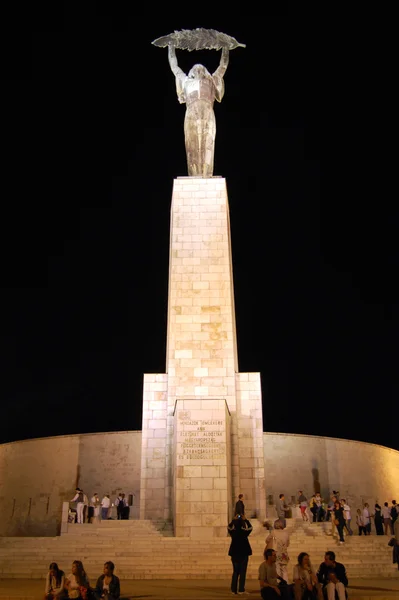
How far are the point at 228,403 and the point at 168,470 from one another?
245 cm

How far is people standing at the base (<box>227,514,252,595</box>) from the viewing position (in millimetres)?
8812

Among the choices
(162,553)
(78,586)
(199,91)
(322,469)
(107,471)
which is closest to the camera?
(78,586)

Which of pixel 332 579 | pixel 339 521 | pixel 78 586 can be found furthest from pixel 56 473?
pixel 332 579

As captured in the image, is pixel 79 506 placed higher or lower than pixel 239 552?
higher

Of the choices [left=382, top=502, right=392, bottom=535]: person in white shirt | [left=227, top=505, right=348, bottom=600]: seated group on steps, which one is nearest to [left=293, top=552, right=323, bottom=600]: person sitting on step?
[left=227, top=505, right=348, bottom=600]: seated group on steps

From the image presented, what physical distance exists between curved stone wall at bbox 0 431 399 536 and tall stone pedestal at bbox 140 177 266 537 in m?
6.15

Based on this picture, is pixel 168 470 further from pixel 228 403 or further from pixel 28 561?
pixel 28 561

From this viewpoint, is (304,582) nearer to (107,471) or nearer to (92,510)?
(92,510)

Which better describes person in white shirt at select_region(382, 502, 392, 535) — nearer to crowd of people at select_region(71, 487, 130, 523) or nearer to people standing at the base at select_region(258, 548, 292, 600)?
crowd of people at select_region(71, 487, 130, 523)

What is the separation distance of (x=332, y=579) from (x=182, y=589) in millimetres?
3239

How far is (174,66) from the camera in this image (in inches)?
813

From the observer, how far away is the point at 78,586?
679cm

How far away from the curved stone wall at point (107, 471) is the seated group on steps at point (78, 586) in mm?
15708

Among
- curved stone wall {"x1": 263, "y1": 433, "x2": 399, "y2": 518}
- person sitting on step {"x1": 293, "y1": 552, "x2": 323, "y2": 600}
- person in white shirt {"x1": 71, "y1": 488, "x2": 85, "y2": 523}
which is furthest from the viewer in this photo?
curved stone wall {"x1": 263, "y1": 433, "x2": 399, "y2": 518}
